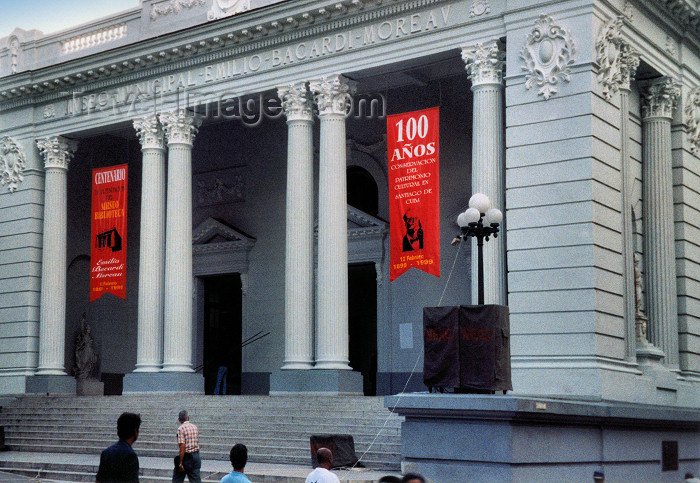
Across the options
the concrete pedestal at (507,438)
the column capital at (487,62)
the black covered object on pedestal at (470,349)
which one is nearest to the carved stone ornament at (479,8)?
the column capital at (487,62)

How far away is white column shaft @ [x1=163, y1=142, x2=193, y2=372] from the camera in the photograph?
2884 centimetres

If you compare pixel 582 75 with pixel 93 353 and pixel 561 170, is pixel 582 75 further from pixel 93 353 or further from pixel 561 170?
pixel 93 353

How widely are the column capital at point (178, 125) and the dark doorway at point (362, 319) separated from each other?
823 cm

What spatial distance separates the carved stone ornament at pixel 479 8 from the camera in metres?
24.3

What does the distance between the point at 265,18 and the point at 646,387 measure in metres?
13.6

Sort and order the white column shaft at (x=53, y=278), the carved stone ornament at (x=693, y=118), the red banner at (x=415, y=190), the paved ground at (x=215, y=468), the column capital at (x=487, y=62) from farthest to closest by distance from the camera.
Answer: the white column shaft at (x=53, y=278) → the carved stone ornament at (x=693, y=118) → the column capital at (x=487, y=62) → the red banner at (x=415, y=190) → the paved ground at (x=215, y=468)

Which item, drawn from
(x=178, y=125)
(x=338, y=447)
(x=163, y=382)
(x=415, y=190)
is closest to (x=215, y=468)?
(x=338, y=447)

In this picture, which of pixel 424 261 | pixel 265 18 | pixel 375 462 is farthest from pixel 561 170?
pixel 265 18

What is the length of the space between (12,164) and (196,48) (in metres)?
8.63

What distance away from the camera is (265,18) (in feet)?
90.1

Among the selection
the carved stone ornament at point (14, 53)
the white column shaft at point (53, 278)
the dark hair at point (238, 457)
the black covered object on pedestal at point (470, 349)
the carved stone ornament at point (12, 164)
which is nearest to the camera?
the dark hair at point (238, 457)

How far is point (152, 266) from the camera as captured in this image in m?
29.9

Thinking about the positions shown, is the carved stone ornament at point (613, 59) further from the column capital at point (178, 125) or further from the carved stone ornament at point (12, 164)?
the carved stone ornament at point (12, 164)

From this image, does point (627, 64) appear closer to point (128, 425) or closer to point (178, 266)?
point (178, 266)
